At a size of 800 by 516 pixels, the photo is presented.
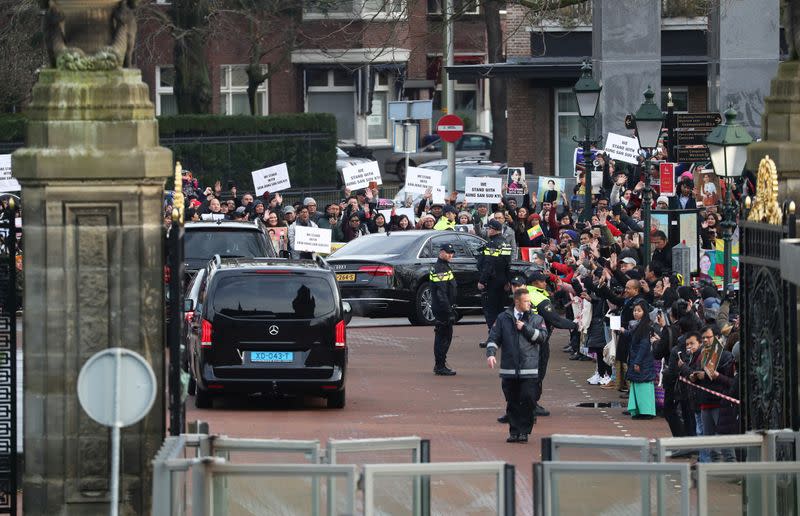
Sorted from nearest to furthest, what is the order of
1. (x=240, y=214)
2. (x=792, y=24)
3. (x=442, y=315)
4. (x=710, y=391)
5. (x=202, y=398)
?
(x=792, y=24) → (x=710, y=391) → (x=202, y=398) → (x=442, y=315) → (x=240, y=214)

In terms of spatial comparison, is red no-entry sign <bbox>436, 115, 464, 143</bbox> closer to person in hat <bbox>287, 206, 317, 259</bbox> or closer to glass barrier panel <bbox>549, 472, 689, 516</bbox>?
person in hat <bbox>287, 206, 317, 259</bbox>

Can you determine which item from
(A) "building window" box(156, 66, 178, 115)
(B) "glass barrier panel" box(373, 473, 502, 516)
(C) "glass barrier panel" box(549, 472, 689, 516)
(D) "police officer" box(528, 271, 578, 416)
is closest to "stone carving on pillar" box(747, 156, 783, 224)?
(C) "glass barrier panel" box(549, 472, 689, 516)

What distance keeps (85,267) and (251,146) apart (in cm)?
3707

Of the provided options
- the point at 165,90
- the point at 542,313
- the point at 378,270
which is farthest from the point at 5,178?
→ the point at 165,90

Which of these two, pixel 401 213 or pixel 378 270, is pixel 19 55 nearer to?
pixel 401 213

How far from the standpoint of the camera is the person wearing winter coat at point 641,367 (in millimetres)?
18938

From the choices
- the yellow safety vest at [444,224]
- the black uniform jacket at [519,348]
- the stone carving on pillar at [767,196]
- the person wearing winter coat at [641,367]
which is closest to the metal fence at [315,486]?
the stone carving on pillar at [767,196]

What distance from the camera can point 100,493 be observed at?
38.8 ft

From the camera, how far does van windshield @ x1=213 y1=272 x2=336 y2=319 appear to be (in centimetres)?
1959

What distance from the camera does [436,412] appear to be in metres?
20.0

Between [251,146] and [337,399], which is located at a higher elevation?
[251,146]

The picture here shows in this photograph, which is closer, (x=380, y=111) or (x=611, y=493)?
(x=611, y=493)

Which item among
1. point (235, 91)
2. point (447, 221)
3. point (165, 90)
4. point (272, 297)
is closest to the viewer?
point (272, 297)

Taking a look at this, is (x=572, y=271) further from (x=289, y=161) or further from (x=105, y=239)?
(x=289, y=161)
